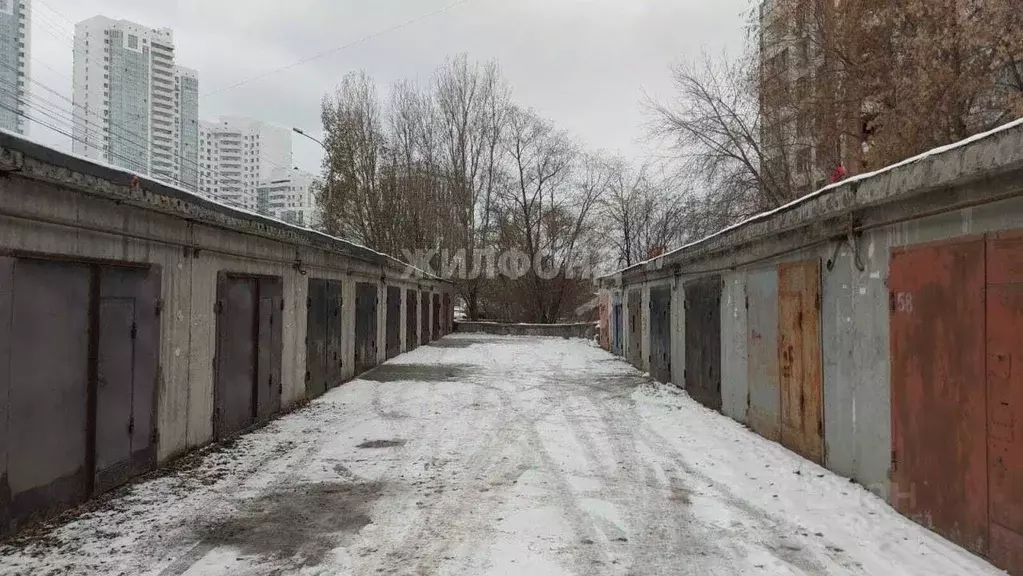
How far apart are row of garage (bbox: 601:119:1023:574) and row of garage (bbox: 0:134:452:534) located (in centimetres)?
599

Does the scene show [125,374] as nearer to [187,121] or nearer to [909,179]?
[909,179]

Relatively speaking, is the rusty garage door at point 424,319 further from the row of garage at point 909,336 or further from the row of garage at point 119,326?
the row of garage at point 909,336

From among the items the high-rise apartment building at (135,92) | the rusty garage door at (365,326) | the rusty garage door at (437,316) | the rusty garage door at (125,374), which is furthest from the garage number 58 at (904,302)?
the rusty garage door at (437,316)

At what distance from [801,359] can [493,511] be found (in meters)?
3.74

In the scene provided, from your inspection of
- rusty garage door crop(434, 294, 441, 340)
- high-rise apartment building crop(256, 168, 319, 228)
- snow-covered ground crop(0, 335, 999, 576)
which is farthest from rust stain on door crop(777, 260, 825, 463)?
rusty garage door crop(434, 294, 441, 340)

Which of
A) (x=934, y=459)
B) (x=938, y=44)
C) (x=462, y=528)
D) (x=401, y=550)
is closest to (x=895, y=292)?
(x=934, y=459)

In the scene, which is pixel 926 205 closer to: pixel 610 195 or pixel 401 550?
pixel 401 550

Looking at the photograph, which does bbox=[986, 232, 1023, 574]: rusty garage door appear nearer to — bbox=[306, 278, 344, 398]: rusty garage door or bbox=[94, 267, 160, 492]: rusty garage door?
bbox=[94, 267, 160, 492]: rusty garage door

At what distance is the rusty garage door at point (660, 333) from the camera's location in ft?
41.5

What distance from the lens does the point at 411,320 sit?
21.3 metres

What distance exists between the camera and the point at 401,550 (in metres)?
3.93

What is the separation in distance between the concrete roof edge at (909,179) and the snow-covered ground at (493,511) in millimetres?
2324

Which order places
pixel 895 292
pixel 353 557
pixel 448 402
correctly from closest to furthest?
pixel 353 557, pixel 895 292, pixel 448 402

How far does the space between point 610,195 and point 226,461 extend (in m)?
39.5
